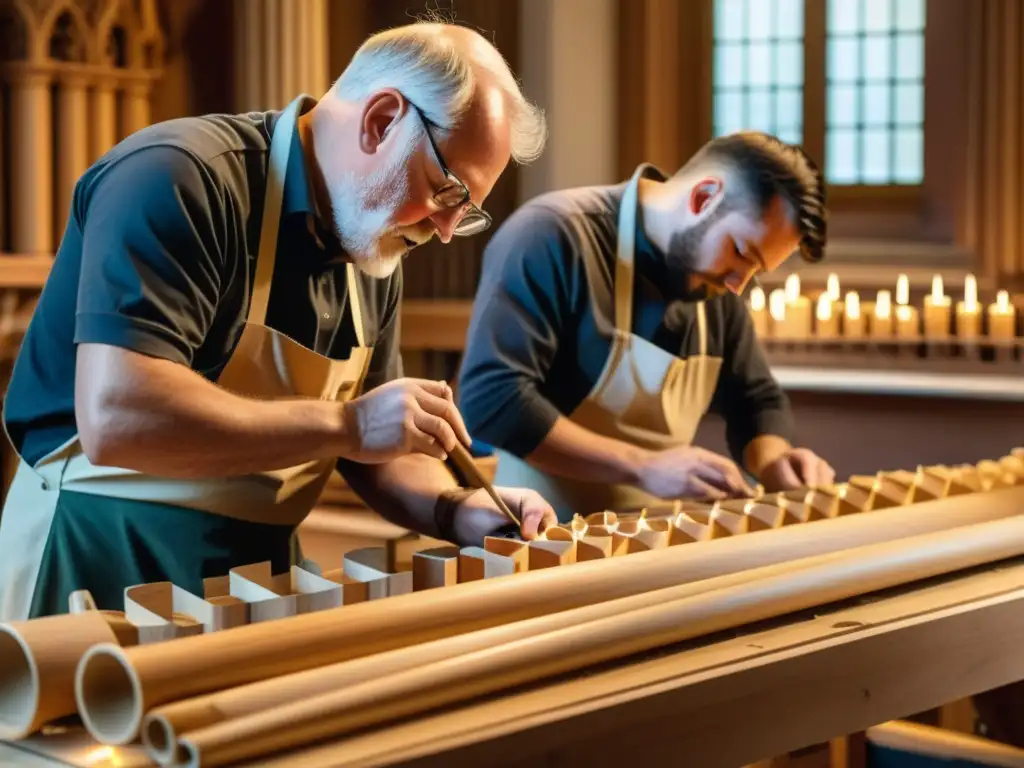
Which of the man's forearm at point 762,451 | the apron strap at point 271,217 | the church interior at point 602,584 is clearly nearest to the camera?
the church interior at point 602,584

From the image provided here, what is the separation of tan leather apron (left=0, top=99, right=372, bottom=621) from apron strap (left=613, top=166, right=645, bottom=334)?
1060 mm

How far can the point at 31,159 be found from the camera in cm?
609

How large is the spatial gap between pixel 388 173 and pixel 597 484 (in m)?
1.50

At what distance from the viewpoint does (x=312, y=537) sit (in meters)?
5.27

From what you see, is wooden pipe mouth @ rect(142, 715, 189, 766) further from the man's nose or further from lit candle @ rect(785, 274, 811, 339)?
lit candle @ rect(785, 274, 811, 339)

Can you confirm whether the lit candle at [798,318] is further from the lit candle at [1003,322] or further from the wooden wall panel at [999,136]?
the wooden wall panel at [999,136]

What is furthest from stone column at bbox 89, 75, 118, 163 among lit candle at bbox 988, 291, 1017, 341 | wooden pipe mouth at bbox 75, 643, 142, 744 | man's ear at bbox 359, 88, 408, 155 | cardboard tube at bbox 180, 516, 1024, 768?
wooden pipe mouth at bbox 75, 643, 142, 744

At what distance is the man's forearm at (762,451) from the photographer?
148 inches

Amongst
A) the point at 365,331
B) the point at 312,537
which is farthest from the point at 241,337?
the point at 312,537

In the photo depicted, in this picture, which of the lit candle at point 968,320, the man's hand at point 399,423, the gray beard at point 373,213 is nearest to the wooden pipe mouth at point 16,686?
the man's hand at point 399,423

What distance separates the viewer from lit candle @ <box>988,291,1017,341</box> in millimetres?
5641

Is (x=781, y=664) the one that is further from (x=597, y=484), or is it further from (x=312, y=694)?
(x=597, y=484)

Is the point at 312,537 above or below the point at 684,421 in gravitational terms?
below

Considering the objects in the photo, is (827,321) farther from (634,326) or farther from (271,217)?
(271,217)
